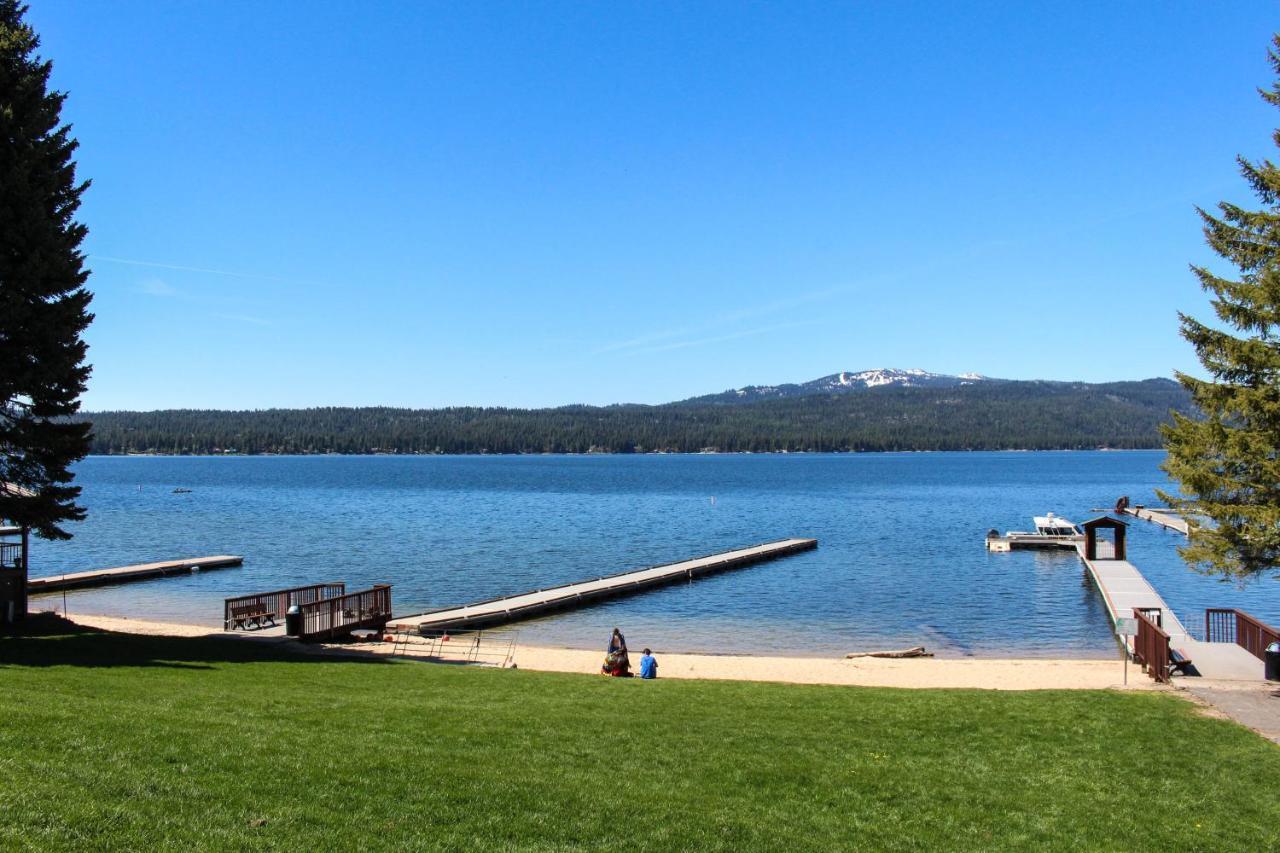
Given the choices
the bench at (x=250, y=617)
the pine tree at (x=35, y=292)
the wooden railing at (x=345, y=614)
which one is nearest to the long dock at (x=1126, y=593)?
the wooden railing at (x=345, y=614)

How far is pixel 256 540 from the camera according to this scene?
5997 centimetres

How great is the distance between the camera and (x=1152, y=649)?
19547 millimetres

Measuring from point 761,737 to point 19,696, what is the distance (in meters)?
9.39

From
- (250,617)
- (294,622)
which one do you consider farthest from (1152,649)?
(250,617)

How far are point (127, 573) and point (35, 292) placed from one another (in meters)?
27.8

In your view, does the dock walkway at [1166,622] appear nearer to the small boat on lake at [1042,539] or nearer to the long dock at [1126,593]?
the long dock at [1126,593]

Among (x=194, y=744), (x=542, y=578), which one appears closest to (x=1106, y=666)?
(x=194, y=744)

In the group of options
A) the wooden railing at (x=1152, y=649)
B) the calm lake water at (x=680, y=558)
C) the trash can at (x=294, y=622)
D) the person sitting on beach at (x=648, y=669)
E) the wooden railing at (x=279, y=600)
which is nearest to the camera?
the wooden railing at (x=1152, y=649)

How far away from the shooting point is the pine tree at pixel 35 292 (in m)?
18.4

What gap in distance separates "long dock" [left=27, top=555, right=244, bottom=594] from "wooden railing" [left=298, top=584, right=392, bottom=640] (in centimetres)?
2075

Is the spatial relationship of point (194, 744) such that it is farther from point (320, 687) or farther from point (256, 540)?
point (256, 540)

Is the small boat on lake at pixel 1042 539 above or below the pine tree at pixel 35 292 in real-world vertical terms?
below

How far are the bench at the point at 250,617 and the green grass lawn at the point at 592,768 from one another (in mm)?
10641

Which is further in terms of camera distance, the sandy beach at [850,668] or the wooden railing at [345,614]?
the wooden railing at [345,614]
